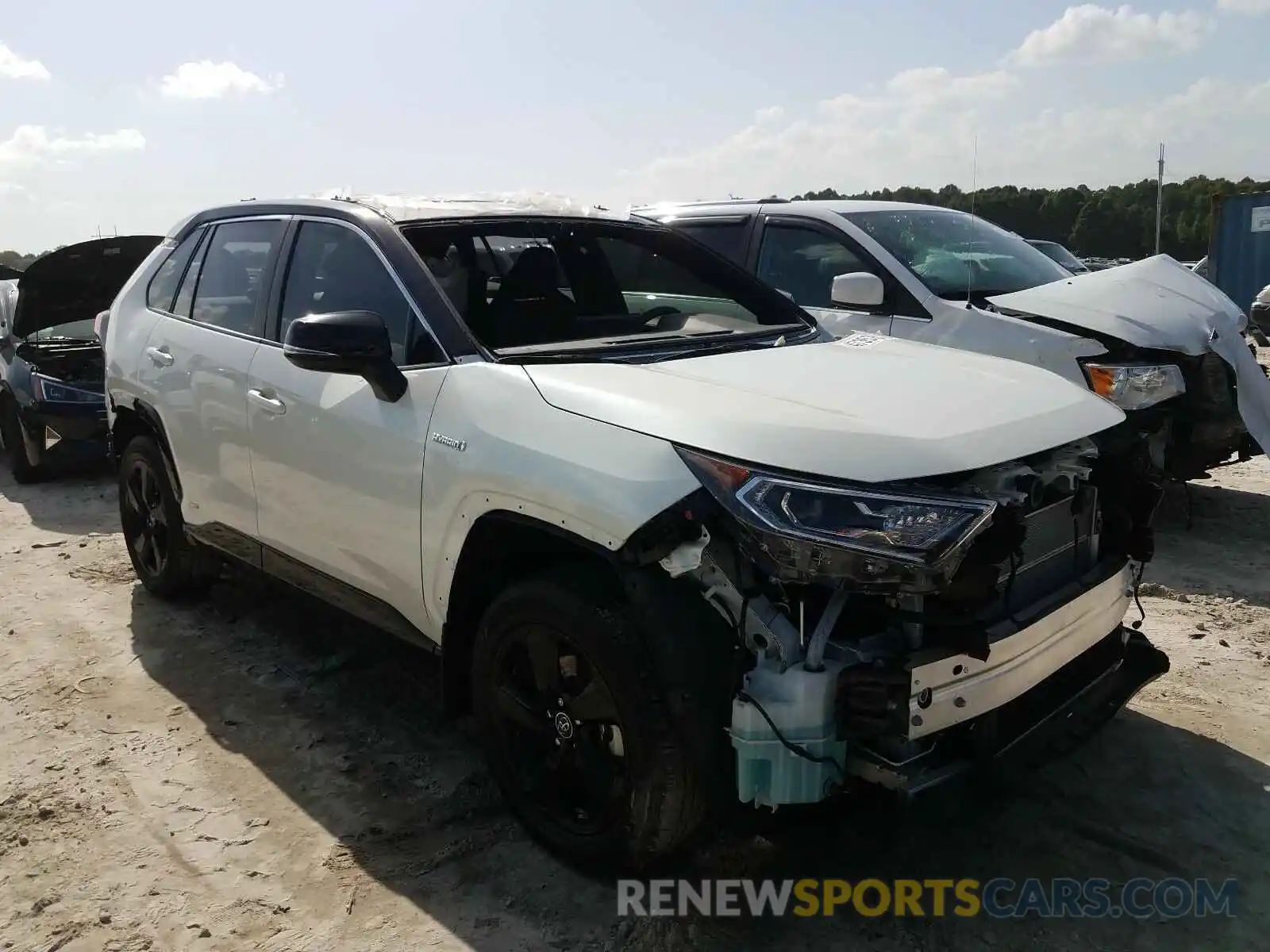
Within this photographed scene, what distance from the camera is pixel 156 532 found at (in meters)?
5.03

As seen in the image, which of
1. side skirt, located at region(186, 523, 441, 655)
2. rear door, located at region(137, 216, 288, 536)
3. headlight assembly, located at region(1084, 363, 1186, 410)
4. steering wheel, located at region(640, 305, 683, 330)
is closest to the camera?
side skirt, located at region(186, 523, 441, 655)

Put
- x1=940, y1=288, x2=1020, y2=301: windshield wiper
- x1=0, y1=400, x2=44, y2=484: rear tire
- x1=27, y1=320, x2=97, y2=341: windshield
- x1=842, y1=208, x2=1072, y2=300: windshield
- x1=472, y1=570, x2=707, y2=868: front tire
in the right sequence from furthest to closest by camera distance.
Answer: x1=27, y1=320, x2=97, y2=341: windshield < x1=0, y1=400, x2=44, y2=484: rear tire < x1=842, y1=208, x2=1072, y2=300: windshield < x1=940, y1=288, x2=1020, y2=301: windshield wiper < x1=472, y1=570, x2=707, y2=868: front tire

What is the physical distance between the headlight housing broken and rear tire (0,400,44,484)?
26.4 feet

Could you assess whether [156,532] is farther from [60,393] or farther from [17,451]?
[17,451]

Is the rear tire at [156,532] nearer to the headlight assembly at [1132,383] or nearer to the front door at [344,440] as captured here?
the front door at [344,440]

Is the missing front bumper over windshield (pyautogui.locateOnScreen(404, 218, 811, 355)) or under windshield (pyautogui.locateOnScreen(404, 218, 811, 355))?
under

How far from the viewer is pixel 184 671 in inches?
173

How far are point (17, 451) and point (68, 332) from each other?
44.4 inches

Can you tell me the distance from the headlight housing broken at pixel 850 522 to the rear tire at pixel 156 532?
328 centimetres

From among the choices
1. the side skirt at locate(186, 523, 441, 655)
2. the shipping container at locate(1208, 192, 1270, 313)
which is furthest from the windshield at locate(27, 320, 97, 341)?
the shipping container at locate(1208, 192, 1270, 313)

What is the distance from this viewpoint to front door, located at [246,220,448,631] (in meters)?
3.14

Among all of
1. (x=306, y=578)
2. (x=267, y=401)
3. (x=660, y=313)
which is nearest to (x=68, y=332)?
Answer: (x=267, y=401)

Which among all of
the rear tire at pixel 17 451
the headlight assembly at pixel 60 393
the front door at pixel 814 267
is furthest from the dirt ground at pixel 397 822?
the rear tire at pixel 17 451

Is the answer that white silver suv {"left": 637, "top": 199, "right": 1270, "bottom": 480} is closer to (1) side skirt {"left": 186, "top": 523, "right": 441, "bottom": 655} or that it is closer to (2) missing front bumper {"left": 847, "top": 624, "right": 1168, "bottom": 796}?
(2) missing front bumper {"left": 847, "top": 624, "right": 1168, "bottom": 796}
